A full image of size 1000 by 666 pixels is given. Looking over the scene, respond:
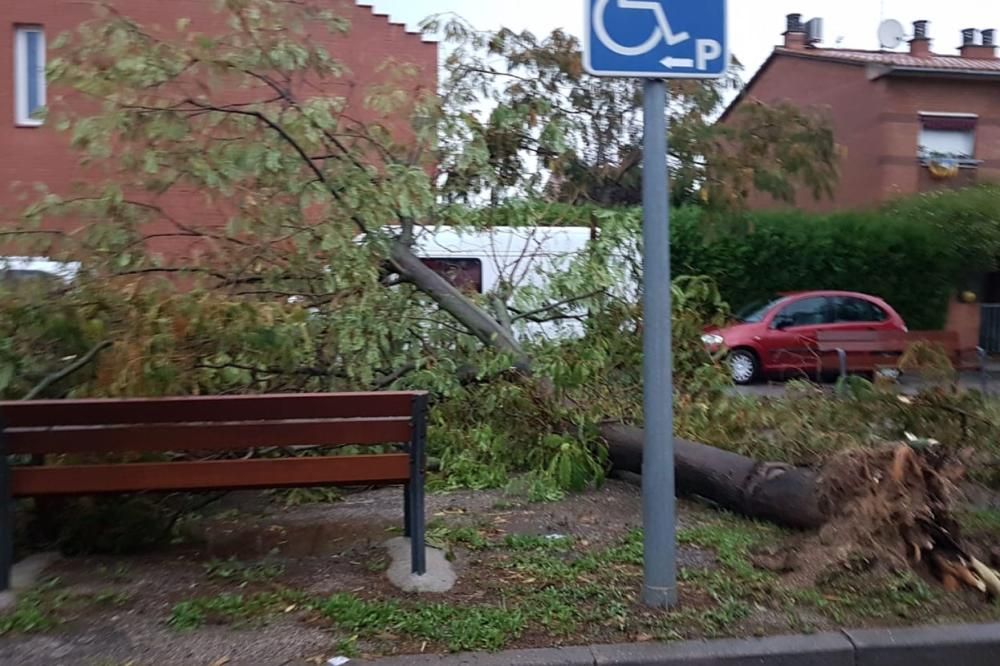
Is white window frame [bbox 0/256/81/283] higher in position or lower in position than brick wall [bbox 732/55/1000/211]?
lower

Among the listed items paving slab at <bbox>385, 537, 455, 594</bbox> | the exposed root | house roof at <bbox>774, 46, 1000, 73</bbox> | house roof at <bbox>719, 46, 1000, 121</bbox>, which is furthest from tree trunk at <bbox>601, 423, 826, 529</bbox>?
house roof at <bbox>774, 46, 1000, 73</bbox>

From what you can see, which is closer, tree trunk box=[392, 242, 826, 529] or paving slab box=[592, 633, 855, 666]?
paving slab box=[592, 633, 855, 666]

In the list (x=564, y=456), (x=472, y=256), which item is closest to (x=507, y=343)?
(x=564, y=456)

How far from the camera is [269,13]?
24.8 feet

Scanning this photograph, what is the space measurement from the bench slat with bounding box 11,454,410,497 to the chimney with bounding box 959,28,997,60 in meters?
26.7

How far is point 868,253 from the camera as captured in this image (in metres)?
20.8

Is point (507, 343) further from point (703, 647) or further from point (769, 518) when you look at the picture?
point (703, 647)

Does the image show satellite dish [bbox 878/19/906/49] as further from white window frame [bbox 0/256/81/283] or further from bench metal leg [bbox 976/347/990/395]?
white window frame [bbox 0/256/81/283]

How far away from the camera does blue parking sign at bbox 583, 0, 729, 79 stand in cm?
470

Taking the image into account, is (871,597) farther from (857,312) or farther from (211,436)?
(857,312)

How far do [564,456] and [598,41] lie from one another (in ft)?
10.3

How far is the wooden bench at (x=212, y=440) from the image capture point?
16.0ft

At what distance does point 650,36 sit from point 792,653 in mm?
2923

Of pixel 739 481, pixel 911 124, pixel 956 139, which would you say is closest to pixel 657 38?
pixel 739 481
